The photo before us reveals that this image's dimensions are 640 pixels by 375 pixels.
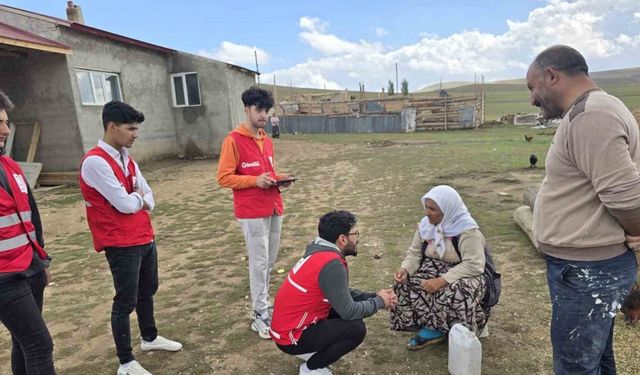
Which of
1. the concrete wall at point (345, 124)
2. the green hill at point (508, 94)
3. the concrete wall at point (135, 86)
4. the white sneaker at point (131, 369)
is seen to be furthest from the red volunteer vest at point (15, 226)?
the concrete wall at point (345, 124)

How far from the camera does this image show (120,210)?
2.78 metres

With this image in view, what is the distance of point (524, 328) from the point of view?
11.7ft

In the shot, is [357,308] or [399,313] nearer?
[357,308]

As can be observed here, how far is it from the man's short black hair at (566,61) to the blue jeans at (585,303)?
0.86m

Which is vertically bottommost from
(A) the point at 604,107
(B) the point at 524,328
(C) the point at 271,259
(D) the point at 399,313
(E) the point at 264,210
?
(B) the point at 524,328

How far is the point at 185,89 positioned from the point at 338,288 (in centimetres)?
1446

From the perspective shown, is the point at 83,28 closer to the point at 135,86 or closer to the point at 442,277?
the point at 135,86

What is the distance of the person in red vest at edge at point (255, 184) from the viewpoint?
11.4ft

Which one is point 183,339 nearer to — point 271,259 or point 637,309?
point 271,259

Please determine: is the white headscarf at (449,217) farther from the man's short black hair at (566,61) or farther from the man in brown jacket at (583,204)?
the man's short black hair at (566,61)

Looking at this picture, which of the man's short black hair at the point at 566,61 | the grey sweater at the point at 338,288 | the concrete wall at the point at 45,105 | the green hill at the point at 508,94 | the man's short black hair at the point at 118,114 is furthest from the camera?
the green hill at the point at 508,94

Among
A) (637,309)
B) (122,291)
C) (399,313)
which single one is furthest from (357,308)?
(637,309)

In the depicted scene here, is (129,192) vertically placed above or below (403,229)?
above

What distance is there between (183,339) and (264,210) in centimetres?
137
